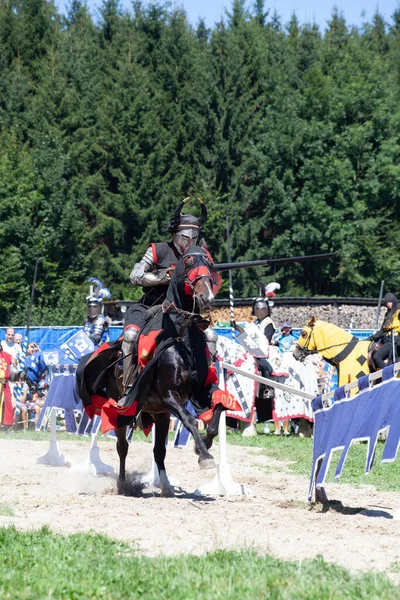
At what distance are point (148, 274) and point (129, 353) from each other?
2.88ft

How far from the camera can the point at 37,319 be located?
37.5 metres

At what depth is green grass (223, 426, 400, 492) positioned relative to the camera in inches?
476

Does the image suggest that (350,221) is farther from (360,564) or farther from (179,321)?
(360,564)

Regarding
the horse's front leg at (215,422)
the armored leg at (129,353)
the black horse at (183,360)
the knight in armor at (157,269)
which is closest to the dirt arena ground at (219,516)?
the horse's front leg at (215,422)

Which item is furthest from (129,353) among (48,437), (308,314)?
(308,314)

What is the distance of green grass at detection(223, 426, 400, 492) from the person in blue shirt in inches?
92.8

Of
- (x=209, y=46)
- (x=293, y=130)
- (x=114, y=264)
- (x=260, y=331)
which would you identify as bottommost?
(x=260, y=331)

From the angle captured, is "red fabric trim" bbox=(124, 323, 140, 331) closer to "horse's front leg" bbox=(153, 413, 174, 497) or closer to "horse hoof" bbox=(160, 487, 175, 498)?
"horse's front leg" bbox=(153, 413, 174, 497)

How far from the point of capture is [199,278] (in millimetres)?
9367

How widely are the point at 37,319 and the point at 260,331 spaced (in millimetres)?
19207

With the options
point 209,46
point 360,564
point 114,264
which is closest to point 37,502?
point 360,564

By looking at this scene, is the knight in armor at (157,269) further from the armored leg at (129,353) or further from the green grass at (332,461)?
the green grass at (332,461)

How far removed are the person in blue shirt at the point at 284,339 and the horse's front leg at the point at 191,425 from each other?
11.4 meters

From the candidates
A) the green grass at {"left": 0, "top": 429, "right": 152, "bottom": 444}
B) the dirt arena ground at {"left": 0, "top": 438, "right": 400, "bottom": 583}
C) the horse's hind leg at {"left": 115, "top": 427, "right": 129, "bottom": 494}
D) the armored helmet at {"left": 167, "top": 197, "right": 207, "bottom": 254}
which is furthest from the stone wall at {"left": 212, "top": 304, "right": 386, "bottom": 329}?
the armored helmet at {"left": 167, "top": 197, "right": 207, "bottom": 254}
